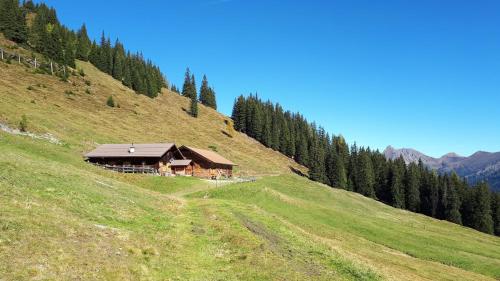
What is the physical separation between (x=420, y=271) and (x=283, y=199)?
21526mm

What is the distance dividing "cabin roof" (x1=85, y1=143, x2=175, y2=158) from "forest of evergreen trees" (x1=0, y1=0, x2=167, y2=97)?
66.0m

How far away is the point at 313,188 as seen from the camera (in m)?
81.2

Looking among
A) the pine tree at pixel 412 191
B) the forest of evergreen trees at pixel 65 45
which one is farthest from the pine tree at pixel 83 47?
the pine tree at pixel 412 191

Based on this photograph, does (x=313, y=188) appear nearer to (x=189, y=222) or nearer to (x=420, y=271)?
(x=420, y=271)

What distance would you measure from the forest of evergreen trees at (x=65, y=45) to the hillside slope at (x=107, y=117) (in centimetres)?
559

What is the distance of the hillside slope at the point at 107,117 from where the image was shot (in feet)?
259

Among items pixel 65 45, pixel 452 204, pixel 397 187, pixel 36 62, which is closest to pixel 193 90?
pixel 65 45

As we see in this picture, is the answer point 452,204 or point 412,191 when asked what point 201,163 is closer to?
point 412,191

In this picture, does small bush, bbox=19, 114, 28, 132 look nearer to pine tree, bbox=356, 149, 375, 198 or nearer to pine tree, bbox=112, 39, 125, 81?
pine tree, bbox=112, 39, 125, 81

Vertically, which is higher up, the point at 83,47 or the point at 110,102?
the point at 83,47

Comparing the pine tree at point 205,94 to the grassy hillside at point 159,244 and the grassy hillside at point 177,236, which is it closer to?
the grassy hillside at point 177,236

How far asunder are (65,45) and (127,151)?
7896 centimetres

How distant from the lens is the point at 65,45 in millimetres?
133000

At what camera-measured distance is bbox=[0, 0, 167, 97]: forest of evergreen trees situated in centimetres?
12456
